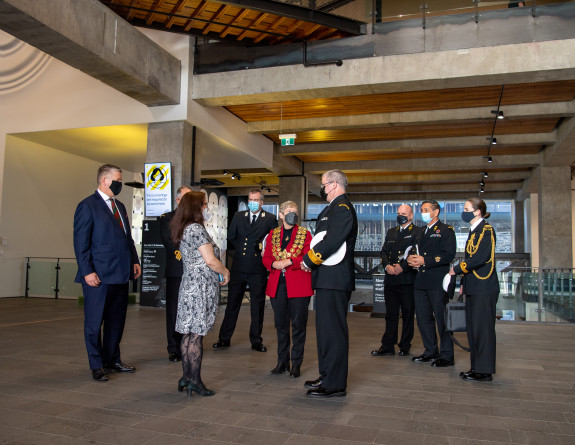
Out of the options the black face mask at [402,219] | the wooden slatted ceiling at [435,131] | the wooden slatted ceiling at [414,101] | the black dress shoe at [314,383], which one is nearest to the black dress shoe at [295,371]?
the black dress shoe at [314,383]

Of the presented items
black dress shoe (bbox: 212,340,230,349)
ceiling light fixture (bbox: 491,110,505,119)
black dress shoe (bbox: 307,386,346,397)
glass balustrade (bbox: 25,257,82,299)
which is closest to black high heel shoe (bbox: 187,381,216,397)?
black dress shoe (bbox: 307,386,346,397)

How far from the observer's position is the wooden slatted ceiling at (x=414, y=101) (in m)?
9.84

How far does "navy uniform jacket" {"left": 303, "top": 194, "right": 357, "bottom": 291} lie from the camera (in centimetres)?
361

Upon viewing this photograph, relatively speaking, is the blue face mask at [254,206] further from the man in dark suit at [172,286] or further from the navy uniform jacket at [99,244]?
the navy uniform jacket at [99,244]

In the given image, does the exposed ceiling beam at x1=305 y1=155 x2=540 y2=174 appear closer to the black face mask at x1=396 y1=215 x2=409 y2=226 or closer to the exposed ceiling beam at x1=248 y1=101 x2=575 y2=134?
the exposed ceiling beam at x1=248 y1=101 x2=575 y2=134

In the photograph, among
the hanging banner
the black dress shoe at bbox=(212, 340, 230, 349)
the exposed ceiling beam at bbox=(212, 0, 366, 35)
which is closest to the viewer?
the black dress shoe at bbox=(212, 340, 230, 349)

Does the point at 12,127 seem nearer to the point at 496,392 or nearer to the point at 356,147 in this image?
the point at 356,147

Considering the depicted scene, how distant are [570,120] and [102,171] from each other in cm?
1053

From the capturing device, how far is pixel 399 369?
4781mm

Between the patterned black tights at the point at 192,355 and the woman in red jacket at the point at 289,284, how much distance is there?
0.98m

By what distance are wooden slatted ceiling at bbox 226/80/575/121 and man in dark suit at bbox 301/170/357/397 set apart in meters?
7.09

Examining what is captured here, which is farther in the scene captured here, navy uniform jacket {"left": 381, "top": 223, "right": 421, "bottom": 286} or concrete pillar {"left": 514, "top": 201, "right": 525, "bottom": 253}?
concrete pillar {"left": 514, "top": 201, "right": 525, "bottom": 253}

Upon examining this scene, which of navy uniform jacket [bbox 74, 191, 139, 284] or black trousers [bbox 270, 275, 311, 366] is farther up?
navy uniform jacket [bbox 74, 191, 139, 284]

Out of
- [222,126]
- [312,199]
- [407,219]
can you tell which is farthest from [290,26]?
[312,199]
